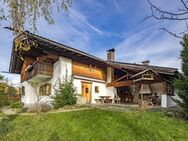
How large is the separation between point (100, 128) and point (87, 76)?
12.5 meters

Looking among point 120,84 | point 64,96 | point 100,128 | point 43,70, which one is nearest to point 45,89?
point 43,70

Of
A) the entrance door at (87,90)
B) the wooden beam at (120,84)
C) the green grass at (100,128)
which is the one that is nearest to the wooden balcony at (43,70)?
the entrance door at (87,90)

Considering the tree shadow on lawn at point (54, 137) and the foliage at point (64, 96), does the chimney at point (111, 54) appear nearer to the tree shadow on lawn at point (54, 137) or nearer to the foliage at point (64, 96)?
the foliage at point (64, 96)

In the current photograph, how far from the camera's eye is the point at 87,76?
2370 cm

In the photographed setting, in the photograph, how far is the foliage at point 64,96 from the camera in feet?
62.5

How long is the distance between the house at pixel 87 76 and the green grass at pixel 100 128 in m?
5.53

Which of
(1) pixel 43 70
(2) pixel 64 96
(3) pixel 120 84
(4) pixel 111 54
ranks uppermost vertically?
(4) pixel 111 54

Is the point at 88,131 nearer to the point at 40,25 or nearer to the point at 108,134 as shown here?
the point at 108,134

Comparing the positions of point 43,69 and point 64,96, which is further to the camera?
point 43,69

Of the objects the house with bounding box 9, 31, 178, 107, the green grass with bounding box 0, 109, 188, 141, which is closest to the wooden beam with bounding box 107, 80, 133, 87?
the house with bounding box 9, 31, 178, 107

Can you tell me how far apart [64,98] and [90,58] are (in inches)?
228

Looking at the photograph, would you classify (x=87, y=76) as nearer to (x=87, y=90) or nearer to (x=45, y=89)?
(x=87, y=90)

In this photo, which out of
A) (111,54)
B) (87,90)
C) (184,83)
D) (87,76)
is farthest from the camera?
(111,54)

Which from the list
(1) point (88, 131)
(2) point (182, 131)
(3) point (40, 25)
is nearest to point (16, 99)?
(1) point (88, 131)
